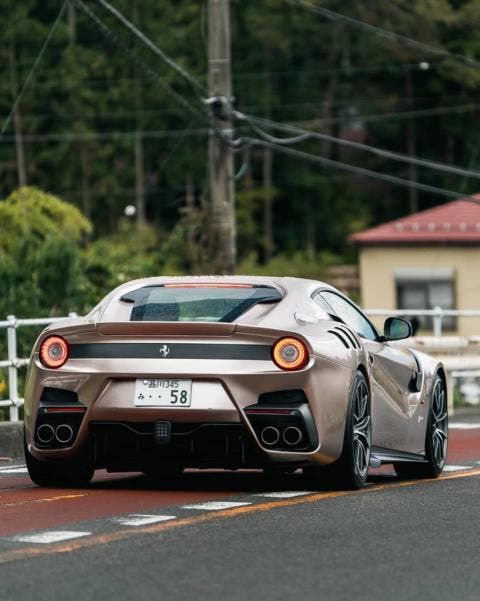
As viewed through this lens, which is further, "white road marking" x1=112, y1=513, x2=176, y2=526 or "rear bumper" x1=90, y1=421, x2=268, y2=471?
"rear bumper" x1=90, y1=421, x2=268, y2=471

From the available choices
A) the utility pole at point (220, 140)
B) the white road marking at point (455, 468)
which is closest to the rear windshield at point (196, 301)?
the white road marking at point (455, 468)

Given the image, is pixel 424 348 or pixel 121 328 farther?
pixel 424 348

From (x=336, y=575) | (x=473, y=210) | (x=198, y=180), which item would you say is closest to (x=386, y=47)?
(x=198, y=180)

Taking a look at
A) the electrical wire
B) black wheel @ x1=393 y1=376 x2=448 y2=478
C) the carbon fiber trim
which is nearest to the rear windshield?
the carbon fiber trim

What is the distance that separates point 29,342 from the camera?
842 inches

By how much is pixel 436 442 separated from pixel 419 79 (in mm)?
68774

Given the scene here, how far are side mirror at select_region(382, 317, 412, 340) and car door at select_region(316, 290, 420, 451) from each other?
84 millimetres

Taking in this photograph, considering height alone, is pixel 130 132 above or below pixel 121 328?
above

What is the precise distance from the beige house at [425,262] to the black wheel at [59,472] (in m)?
39.0

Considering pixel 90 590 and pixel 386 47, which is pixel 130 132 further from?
pixel 90 590

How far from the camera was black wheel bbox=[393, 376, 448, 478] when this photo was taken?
12625 mm

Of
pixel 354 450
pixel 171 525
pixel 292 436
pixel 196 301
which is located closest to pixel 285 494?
pixel 292 436

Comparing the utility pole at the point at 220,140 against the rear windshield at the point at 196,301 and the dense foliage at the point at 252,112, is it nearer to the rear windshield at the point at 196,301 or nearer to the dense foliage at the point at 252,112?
the rear windshield at the point at 196,301

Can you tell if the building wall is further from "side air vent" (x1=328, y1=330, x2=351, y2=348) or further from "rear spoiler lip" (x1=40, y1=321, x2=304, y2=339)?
"rear spoiler lip" (x1=40, y1=321, x2=304, y2=339)
